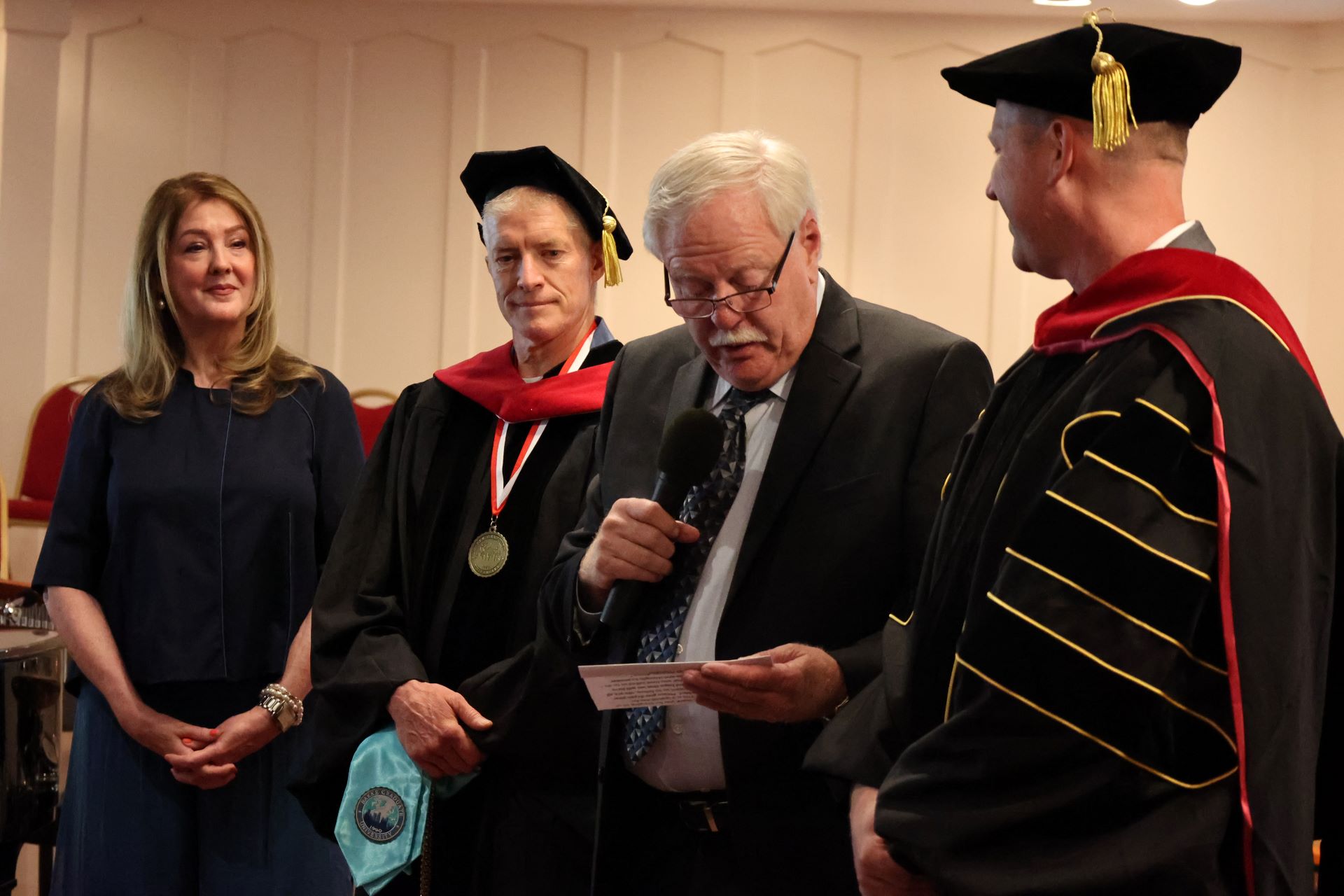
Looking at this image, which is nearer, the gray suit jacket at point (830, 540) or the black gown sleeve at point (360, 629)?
the gray suit jacket at point (830, 540)

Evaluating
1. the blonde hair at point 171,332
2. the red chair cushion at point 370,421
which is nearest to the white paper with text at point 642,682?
the blonde hair at point 171,332

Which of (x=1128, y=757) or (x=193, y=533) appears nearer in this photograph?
(x=1128, y=757)

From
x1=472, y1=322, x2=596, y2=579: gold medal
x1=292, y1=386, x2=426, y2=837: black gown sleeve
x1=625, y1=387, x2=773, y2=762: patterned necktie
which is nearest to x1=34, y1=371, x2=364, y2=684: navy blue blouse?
x1=292, y1=386, x2=426, y2=837: black gown sleeve

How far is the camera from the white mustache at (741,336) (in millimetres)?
1980

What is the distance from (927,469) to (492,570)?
0.93 m

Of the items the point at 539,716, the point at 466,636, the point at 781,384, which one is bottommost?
the point at 539,716

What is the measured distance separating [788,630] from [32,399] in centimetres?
623

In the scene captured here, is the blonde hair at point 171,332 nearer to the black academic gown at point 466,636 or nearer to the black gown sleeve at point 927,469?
the black academic gown at point 466,636

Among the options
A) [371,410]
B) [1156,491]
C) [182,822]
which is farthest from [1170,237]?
[371,410]

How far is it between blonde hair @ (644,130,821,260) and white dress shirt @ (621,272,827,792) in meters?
0.26

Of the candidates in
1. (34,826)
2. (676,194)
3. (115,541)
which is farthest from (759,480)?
(34,826)

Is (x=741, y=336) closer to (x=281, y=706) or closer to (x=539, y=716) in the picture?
(x=539, y=716)

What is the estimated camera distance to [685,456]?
1845mm

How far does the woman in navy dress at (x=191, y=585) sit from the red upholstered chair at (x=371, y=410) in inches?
125
